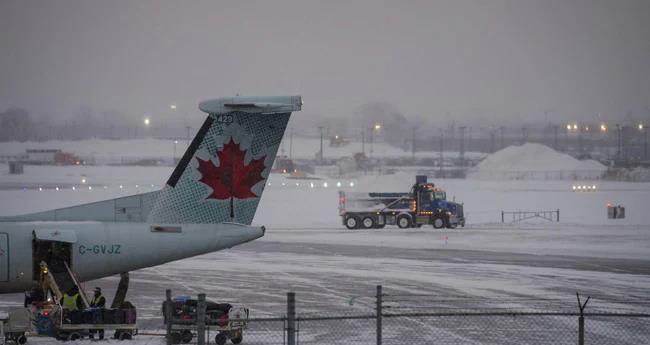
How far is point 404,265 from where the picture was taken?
35.1 metres

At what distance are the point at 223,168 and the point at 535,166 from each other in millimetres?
132933

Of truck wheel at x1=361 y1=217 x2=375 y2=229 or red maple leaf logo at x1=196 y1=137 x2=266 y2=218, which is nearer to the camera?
red maple leaf logo at x1=196 y1=137 x2=266 y2=218

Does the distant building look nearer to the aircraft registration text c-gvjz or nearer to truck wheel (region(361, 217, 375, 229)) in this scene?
truck wheel (region(361, 217, 375, 229))

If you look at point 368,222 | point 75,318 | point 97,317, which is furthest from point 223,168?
point 368,222

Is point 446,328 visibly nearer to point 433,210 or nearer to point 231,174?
point 231,174

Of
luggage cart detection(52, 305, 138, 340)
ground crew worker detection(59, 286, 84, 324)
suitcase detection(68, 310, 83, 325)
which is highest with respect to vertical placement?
ground crew worker detection(59, 286, 84, 324)

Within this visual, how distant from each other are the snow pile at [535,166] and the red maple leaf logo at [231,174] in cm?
11673

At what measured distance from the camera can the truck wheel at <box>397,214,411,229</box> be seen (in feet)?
181

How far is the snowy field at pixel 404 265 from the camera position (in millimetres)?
26625

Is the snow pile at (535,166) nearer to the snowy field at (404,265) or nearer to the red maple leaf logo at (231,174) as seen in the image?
the snowy field at (404,265)

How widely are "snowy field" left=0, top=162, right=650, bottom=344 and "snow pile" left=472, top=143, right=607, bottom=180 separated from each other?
64.3 m

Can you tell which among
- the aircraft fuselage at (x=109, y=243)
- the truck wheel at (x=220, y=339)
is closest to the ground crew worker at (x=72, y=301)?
the aircraft fuselage at (x=109, y=243)

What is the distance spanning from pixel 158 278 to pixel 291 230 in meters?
22.9

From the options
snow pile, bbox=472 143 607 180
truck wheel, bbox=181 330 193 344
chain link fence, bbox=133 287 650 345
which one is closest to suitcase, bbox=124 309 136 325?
chain link fence, bbox=133 287 650 345
